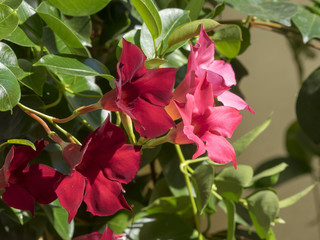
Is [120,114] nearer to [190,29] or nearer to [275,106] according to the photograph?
[190,29]

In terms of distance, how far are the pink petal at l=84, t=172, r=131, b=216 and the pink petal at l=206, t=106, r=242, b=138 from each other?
9 cm

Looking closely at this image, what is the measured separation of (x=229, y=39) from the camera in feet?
1.92

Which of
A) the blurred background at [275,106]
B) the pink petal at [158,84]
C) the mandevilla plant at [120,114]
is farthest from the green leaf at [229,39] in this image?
the blurred background at [275,106]

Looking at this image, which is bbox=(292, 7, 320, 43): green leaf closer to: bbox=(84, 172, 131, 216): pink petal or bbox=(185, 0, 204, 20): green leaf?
bbox=(185, 0, 204, 20): green leaf

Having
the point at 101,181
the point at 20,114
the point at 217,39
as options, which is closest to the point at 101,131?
the point at 101,181

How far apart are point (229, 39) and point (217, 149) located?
24 cm

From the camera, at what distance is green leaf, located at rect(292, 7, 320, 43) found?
68cm

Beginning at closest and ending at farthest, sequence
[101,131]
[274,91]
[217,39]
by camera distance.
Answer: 1. [101,131]
2. [217,39]
3. [274,91]

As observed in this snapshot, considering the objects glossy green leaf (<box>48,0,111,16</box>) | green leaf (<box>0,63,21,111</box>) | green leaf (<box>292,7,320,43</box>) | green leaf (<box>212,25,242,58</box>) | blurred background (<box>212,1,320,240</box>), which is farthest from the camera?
blurred background (<box>212,1,320,240</box>)

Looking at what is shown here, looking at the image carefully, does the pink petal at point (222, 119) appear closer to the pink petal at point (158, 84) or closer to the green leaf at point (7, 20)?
the pink petal at point (158, 84)

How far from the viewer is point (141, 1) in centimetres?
40

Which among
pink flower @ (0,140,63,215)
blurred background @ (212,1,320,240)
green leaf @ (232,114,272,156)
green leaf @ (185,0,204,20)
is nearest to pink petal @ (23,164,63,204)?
pink flower @ (0,140,63,215)

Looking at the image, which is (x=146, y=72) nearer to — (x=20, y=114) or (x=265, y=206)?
(x=20, y=114)

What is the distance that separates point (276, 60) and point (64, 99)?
76 cm
